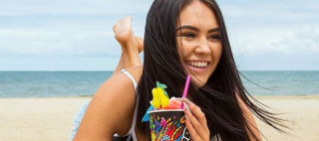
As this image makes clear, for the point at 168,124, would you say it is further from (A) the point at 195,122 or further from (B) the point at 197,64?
(B) the point at 197,64

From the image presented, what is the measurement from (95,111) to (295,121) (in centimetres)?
900

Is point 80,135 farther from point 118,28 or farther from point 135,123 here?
point 118,28

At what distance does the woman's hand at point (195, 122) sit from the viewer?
1.85 m

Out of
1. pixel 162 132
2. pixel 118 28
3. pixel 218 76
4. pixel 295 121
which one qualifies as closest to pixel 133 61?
pixel 118 28

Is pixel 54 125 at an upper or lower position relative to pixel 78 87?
upper

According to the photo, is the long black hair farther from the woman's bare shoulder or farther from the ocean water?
the ocean water

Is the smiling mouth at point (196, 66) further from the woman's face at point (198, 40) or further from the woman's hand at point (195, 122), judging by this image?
the woman's hand at point (195, 122)

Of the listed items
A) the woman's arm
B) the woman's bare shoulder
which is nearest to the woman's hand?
the woman's bare shoulder

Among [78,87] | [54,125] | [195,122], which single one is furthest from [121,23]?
[78,87]

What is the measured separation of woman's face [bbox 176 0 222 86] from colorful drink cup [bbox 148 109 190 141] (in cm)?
36

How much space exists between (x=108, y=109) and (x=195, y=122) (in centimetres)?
44

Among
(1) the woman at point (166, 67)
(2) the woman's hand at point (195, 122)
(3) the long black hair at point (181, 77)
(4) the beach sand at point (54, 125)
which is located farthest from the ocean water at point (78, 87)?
(2) the woman's hand at point (195, 122)

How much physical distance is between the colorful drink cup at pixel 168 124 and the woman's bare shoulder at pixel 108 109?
1.05 ft

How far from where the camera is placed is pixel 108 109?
7.02 ft
